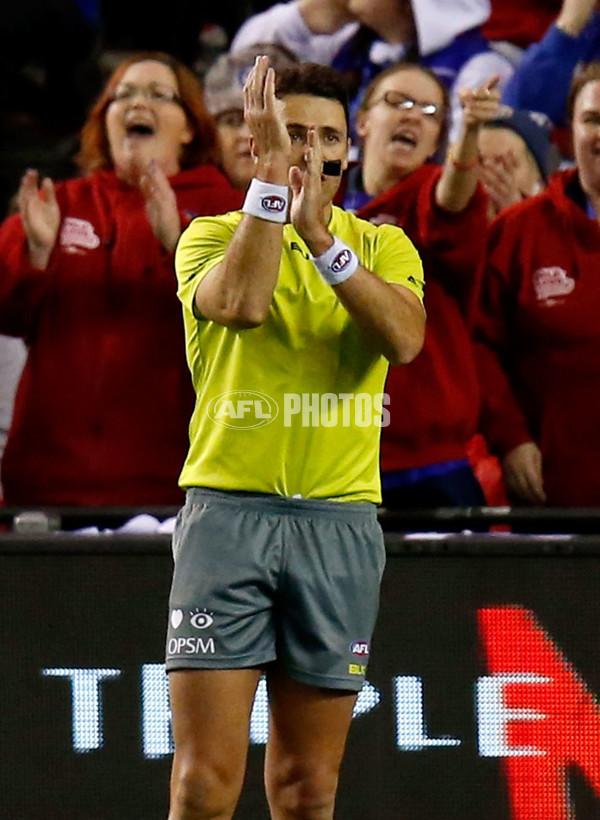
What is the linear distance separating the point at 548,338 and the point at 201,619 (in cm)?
186

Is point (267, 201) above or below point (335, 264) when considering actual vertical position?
above

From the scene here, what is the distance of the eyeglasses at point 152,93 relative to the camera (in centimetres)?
420

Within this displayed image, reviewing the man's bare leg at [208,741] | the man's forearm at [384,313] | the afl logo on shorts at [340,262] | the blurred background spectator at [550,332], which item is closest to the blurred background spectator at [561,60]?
the blurred background spectator at [550,332]

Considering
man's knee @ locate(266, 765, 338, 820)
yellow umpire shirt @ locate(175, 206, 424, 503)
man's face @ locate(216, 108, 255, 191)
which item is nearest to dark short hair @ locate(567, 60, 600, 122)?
man's face @ locate(216, 108, 255, 191)

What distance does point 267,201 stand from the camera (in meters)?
2.42

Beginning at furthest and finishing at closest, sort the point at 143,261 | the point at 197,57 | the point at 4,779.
→ the point at 197,57 < the point at 143,261 < the point at 4,779

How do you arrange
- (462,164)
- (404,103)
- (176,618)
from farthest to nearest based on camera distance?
(404,103) → (462,164) → (176,618)

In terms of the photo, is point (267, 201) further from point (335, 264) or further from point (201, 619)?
point (201, 619)

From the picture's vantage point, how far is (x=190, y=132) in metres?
4.24

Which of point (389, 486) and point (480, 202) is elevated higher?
point (480, 202)

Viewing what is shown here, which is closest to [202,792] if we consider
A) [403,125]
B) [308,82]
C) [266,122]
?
[266,122]

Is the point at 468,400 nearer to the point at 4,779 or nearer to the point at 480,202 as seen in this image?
the point at 480,202

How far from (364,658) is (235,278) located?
0.75 metres

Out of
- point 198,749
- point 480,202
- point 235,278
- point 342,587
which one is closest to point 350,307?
point 235,278
